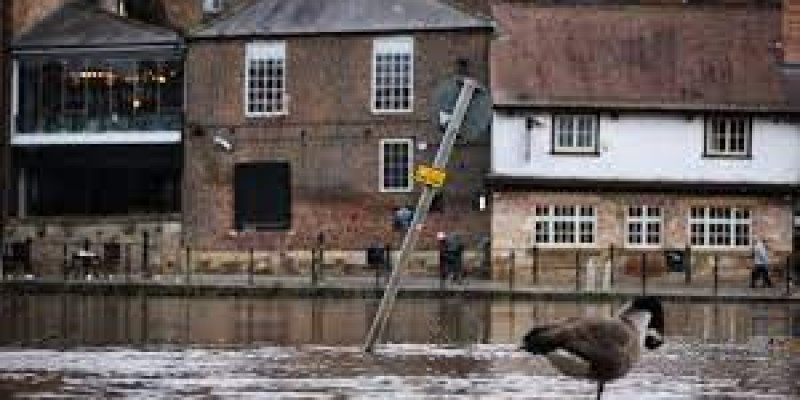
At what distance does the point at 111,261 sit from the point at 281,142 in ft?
21.5

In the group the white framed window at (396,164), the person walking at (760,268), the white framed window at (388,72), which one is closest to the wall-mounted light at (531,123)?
the white framed window at (396,164)

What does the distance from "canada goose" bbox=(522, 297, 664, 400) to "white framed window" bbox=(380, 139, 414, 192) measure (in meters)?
47.1

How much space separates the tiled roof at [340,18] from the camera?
62812mm

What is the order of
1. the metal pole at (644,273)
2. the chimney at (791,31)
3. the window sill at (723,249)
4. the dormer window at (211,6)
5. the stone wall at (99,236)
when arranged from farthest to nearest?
the dormer window at (211,6)
the chimney at (791,31)
the stone wall at (99,236)
the window sill at (723,249)
the metal pole at (644,273)

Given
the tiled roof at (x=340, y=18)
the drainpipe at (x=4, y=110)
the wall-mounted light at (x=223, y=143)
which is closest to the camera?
the tiled roof at (x=340, y=18)

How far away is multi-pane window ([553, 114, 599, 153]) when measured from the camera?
60.1m

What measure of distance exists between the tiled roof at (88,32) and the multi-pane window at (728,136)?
1705 cm

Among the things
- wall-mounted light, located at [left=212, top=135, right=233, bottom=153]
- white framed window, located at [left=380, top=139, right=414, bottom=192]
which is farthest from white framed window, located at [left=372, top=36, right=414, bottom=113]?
wall-mounted light, located at [left=212, top=135, right=233, bottom=153]

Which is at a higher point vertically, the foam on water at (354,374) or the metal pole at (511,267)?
the metal pole at (511,267)

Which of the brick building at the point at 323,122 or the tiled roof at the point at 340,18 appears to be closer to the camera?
the brick building at the point at 323,122

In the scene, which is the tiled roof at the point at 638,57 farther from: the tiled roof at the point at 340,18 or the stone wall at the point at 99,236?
the stone wall at the point at 99,236

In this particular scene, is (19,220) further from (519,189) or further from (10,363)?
(10,363)

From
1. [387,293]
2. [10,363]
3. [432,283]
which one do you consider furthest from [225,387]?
[432,283]

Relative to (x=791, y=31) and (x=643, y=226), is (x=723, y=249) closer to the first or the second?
(x=643, y=226)
